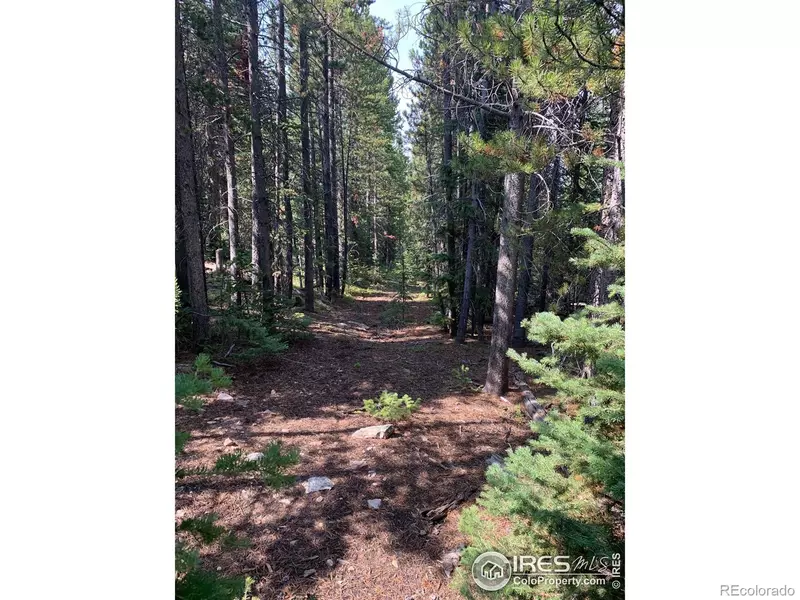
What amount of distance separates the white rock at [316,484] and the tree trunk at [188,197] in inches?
139

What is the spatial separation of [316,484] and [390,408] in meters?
1.60

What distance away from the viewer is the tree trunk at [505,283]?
536 centimetres

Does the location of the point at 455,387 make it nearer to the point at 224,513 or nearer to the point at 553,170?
the point at 224,513

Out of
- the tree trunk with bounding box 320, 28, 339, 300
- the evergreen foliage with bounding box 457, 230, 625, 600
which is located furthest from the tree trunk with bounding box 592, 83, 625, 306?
the tree trunk with bounding box 320, 28, 339, 300

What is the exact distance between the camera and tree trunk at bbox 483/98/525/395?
17.6 feet

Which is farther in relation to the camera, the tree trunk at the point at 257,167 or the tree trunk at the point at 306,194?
the tree trunk at the point at 306,194

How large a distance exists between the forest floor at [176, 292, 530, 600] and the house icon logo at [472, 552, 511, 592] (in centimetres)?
43

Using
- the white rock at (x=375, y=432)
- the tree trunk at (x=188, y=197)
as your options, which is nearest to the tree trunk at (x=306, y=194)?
the tree trunk at (x=188, y=197)

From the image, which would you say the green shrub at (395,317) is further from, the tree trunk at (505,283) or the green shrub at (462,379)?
the tree trunk at (505,283)
